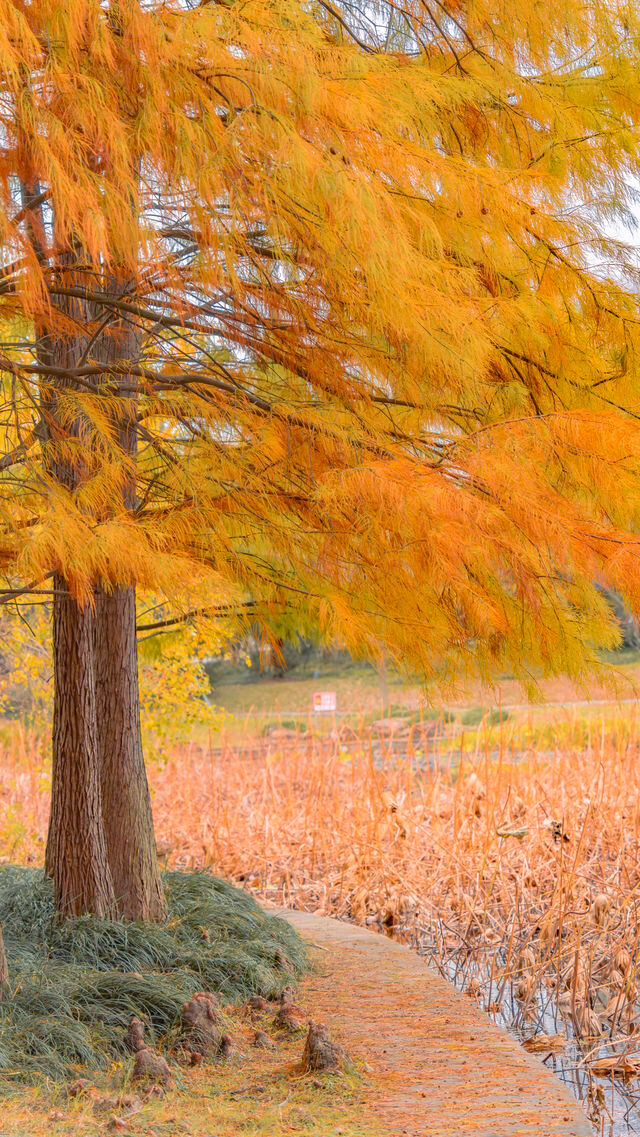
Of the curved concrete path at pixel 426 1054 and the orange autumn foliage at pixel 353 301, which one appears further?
the curved concrete path at pixel 426 1054

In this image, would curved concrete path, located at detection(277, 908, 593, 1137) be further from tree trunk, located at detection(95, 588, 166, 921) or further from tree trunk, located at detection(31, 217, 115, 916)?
tree trunk, located at detection(31, 217, 115, 916)

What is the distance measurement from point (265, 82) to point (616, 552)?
1580 mm

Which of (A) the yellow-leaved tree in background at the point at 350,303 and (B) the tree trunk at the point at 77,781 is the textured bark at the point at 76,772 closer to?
(B) the tree trunk at the point at 77,781

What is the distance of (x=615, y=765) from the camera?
7180mm

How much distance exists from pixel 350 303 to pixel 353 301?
29mm

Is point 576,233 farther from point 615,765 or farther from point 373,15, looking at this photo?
point 615,765

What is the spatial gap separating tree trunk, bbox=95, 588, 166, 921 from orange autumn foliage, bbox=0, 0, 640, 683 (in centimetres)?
100

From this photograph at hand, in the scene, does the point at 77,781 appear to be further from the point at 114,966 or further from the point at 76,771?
the point at 114,966

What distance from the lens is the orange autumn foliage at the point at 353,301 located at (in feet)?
9.34

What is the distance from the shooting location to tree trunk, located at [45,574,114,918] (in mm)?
4684

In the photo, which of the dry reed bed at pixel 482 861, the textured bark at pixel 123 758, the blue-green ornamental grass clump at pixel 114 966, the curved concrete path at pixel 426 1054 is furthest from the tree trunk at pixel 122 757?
the dry reed bed at pixel 482 861

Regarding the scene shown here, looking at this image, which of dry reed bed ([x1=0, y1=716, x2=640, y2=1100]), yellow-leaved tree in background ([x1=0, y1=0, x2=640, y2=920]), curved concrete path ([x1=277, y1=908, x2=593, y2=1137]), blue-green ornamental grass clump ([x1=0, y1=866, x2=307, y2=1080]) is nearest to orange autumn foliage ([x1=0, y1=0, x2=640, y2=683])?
yellow-leaved tree in background ([x1=0, y1=0, x2=640, y2=920])

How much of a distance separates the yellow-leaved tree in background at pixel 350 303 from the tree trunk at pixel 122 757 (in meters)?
0.48

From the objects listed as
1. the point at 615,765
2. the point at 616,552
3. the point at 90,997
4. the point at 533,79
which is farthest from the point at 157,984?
the point at 615,765
